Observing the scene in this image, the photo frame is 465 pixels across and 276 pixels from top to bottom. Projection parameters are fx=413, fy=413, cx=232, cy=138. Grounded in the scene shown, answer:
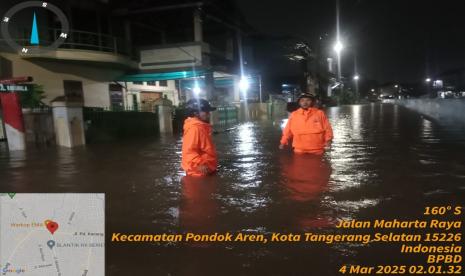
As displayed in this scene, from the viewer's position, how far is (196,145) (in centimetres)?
579

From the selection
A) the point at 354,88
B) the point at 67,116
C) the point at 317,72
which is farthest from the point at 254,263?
the point at 354,88

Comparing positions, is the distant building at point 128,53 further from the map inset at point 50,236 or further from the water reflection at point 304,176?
the map inset at point 50,236

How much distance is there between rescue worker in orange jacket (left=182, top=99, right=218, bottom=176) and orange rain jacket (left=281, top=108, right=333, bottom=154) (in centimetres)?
188

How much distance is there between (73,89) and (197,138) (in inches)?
609

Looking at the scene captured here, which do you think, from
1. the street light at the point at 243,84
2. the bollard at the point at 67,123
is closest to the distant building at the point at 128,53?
the street light at the point at 243,84

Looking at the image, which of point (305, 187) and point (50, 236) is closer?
point (50, 236)

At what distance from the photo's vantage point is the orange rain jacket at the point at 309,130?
7.15 meters

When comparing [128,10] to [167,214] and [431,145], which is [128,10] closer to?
[431,145]

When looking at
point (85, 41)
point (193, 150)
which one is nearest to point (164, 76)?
point (85, 41)

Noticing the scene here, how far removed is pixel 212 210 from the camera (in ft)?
15.9

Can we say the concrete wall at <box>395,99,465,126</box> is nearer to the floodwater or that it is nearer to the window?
the floodwater

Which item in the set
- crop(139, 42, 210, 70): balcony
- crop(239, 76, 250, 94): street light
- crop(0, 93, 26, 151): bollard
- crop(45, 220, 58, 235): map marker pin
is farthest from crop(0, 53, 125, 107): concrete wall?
crop(45, 220, 58, 235): map marker pin

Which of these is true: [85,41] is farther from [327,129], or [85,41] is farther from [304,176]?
[304,176]

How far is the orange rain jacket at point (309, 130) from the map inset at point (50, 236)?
5.22 m
